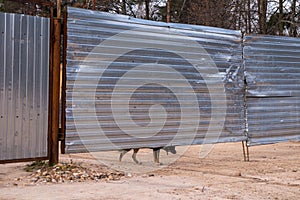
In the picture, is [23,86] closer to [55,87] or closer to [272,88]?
[55,87]

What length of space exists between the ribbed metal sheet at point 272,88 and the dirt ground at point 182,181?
58cm

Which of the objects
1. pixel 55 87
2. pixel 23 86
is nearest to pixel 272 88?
pixel 55 87

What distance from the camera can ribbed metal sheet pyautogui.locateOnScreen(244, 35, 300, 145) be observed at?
1070 cm

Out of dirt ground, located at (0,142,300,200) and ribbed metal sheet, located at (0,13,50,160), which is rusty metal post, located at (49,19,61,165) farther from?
dirt ground, located at (0,142,300,200)

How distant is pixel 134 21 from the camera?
9.06 metres

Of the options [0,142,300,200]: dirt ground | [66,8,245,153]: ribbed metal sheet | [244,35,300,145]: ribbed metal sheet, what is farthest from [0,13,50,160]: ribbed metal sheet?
[244,35,300,145]: ribbed metal sheet

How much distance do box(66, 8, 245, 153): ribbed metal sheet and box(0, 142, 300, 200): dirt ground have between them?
603 mm

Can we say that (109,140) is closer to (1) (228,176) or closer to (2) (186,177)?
(2) (186,177)

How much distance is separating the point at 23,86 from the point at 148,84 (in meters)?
2.23

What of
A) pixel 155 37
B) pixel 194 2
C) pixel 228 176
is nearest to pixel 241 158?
pixel 228 176

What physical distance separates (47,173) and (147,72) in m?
2.36

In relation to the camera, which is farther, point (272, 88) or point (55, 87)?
point (272, 88)

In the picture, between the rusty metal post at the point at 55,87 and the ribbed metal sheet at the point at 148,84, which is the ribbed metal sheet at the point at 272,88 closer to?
the ribbed metal sheet at the point at 148,84

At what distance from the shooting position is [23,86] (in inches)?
310
